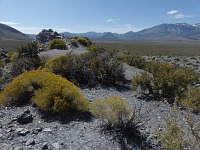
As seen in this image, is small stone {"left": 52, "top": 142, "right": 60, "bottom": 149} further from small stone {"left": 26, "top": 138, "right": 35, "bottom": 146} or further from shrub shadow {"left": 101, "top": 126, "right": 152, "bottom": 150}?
shrub shadow {"left": 101, "top": 126, "right": 152, "bottom": 150}

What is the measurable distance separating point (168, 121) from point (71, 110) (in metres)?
5.33

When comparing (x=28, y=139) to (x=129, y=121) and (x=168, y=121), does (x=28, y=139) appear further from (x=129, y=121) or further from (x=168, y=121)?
(x=168, y=121)

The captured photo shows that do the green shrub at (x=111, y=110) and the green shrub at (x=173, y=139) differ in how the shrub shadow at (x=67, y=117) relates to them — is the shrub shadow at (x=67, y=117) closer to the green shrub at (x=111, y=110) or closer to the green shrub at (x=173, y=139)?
the green shrub at (x=111, y=110)

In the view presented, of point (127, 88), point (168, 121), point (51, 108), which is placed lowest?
point (127, 88)

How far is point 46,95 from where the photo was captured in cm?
955

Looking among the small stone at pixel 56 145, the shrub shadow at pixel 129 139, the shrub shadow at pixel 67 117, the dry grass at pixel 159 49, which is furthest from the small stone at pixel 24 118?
the dry grass at pixel 159 49

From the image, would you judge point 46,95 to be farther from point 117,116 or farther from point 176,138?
point 176,138

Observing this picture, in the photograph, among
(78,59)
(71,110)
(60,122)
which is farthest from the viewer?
(78,59)

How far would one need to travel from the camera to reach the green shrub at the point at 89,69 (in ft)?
52.3

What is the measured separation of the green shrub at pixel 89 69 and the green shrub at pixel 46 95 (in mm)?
3909

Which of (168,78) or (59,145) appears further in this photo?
(168,78)

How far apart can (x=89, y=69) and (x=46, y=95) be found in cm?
727

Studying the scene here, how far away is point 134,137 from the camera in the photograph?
8.03 meters

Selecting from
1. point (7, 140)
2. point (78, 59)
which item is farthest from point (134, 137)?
point (78, 59)
